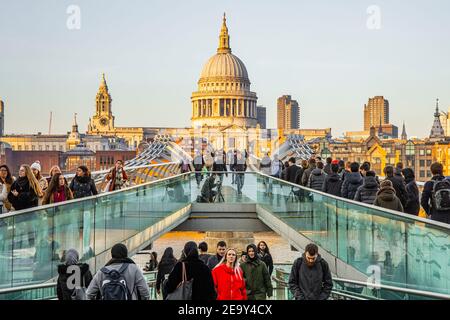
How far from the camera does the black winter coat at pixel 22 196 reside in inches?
412

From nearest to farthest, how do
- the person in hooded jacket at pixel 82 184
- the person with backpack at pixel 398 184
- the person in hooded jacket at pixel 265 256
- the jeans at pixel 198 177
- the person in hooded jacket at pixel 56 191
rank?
the person in hooded jacket at pixel 56 191
the person with backpack at pixel 398 184
the person in hooded jacket at pixel 82 184
the person in hooded jacket at pixel 265 256
the jeans at pixel 198 177

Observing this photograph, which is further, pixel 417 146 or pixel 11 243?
pixel 417 146

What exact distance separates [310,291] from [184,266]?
1.19 meters

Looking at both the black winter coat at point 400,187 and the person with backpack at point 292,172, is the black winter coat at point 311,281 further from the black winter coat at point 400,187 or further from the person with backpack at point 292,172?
the person with backpack at point 292,172

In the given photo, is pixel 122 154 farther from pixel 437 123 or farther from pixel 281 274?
pixel 281 274

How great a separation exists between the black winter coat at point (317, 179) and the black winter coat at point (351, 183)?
2.12 m

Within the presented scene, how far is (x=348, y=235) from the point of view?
1102 cm

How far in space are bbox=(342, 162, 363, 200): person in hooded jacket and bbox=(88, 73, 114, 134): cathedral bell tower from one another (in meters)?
176

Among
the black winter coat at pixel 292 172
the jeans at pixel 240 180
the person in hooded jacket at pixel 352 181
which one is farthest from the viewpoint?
the jeans at pixel 240 180

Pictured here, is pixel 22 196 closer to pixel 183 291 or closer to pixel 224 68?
pixel 183 291

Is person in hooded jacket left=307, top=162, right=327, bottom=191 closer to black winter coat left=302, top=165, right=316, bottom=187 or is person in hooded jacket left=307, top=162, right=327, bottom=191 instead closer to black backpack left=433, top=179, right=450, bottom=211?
black winter coat left=302, top=165, right=316, bottom=187

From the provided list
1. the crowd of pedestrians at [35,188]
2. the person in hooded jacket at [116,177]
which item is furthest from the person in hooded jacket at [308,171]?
the crowd of pedestrians at [35,188]

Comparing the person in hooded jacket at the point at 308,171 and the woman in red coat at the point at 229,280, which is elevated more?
the person in hooded jacket at the point at 308,171

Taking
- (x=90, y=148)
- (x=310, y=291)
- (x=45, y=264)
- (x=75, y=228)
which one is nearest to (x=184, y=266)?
(x=310, y=291)
